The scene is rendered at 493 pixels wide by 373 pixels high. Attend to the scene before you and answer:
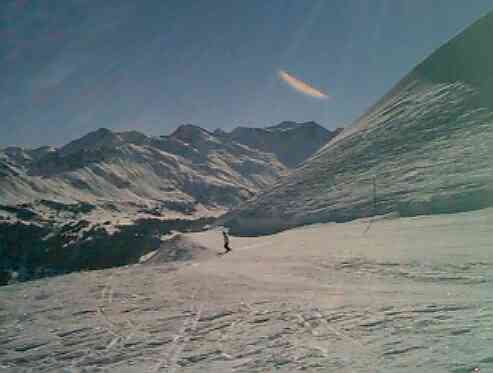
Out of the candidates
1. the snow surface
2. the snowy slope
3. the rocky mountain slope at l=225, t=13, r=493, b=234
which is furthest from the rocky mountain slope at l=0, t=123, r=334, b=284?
the snow surface

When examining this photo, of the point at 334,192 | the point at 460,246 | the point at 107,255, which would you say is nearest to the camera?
the point at 460,246

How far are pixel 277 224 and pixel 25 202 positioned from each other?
345 feet

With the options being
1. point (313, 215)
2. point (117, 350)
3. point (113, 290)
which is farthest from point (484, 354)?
point (313, 215)

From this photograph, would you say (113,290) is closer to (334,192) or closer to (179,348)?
(179,348)

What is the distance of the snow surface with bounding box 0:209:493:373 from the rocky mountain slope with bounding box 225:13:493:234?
11.3 m

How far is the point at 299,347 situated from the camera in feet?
20.9

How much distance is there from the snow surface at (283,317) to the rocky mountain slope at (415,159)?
446 inches

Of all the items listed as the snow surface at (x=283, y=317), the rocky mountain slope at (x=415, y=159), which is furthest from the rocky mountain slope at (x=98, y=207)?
the snow surface at (x=283, y=317)

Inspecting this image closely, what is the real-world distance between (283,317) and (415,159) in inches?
1246

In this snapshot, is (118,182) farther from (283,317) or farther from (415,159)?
(283,317)

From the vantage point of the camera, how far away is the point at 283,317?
8.27 m

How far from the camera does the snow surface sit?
578 centimetres

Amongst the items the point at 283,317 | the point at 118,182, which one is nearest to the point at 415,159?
the point at 283,317

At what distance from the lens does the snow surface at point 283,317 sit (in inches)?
228
